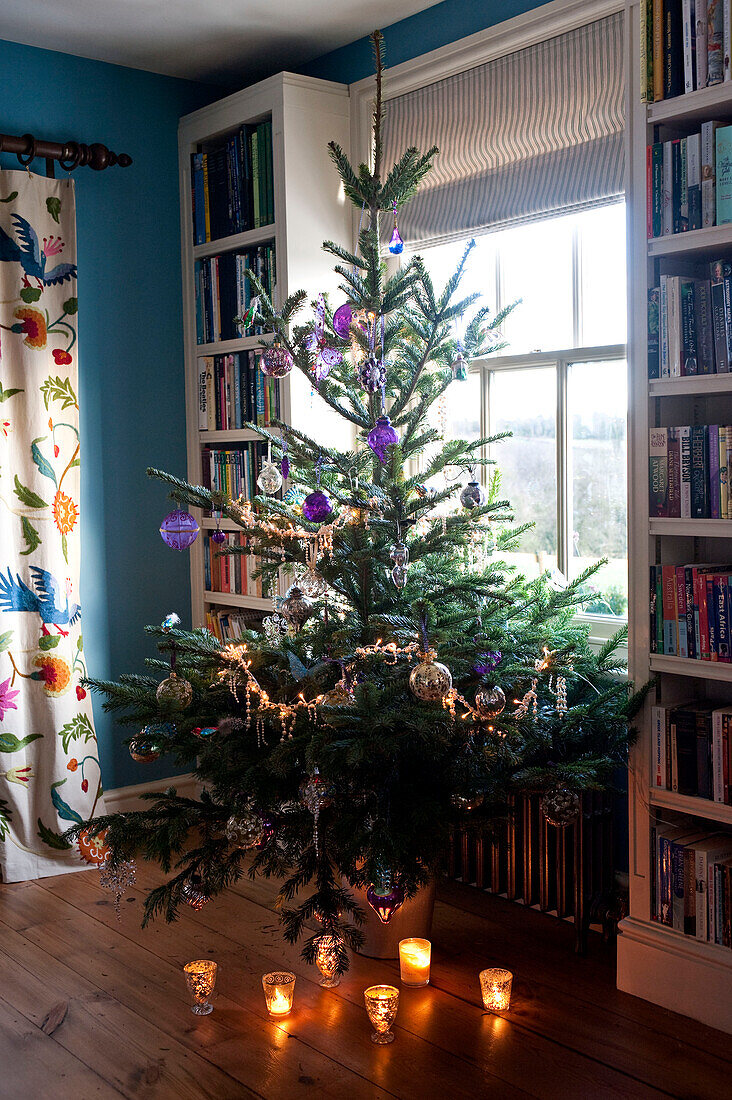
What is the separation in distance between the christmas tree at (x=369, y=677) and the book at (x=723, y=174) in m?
0.51

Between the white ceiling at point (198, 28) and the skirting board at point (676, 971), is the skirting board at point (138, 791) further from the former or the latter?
the white ceiling at point (198, 28)

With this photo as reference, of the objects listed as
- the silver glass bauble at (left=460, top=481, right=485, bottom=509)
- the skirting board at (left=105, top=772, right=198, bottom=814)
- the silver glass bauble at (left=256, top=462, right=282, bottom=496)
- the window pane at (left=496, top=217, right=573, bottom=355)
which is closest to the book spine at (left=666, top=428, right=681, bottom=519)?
the silver glass bauble at (left=460, top=481, right=485, bottom=509)

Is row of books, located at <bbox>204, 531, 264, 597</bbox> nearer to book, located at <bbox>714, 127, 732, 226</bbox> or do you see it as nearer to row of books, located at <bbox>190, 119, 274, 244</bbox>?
row of books, located at <bbox>190, 119, 274, 244</bbox>

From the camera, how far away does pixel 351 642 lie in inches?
88.5

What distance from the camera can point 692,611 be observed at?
7.34 feet

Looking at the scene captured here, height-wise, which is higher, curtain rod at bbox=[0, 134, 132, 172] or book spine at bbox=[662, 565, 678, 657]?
curtain rod at bbox=[0, 134, 132, 172]

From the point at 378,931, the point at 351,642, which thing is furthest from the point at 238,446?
the point at 378,931

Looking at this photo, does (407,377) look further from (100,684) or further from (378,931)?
(378,931)

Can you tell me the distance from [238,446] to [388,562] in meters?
1.44

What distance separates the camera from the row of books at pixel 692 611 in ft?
7.14

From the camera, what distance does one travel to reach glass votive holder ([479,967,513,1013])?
2.28 m

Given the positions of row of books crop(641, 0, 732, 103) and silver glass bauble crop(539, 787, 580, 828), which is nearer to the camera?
row of books crop(641, 0, 732, 103)

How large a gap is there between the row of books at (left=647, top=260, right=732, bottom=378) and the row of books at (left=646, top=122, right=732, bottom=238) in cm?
10

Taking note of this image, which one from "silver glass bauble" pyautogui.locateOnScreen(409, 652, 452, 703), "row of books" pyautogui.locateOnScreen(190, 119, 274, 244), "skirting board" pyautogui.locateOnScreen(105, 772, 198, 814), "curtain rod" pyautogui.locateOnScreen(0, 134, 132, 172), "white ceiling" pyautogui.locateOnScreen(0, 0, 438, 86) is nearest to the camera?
"silver glass bauble" pyautogui.locateOnScreen(409, 652, 452, 703)
